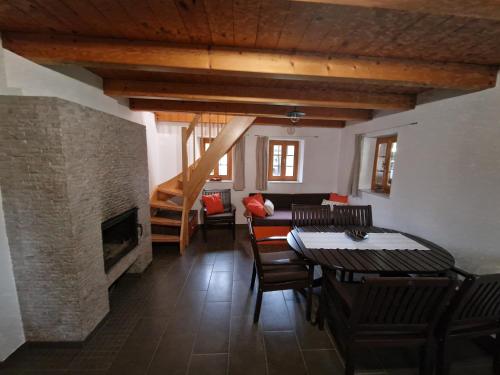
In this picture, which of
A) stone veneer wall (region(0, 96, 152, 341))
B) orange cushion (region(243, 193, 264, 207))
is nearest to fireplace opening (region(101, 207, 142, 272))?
stone veneer wall (region(0, 96, 152, 341))

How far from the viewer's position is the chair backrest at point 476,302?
1.22 meters

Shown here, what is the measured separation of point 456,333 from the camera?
1378 mm

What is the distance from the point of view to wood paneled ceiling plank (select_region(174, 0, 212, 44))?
1065 mm

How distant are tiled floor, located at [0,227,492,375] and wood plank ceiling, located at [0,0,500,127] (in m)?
2.15

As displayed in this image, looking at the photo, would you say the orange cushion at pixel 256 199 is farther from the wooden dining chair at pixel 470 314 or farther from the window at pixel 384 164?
the wooden dining chair at pixel 470 314

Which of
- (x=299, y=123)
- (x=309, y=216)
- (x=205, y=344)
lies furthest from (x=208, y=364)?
(x=299, y=123)

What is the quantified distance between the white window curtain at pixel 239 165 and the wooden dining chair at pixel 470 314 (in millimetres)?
3623

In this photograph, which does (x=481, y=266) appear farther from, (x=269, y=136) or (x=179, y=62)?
(x=269, y=136)

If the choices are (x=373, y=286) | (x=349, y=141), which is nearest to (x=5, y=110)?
(x=373, y=286)

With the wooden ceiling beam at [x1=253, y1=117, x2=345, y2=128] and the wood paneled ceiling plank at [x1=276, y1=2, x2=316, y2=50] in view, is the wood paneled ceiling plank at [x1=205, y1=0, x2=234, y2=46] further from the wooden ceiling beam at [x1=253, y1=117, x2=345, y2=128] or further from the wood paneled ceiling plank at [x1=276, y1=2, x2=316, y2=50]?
the wooden ceiling beam at [x1=253, y1=117, x2=345, y2=128]

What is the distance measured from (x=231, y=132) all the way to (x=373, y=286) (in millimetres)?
2857

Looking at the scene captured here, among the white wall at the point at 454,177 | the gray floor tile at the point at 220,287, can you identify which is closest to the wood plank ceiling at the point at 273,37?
the white wall at the point at 454,177

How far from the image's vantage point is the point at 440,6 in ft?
2.94

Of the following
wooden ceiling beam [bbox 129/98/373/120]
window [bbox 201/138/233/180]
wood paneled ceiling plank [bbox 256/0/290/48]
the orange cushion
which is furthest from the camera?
window [bbox 201/138/233/180]
